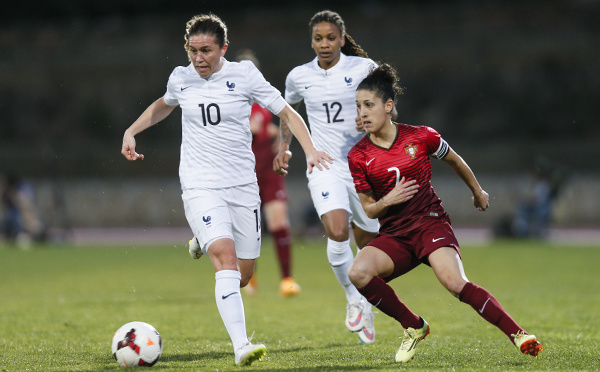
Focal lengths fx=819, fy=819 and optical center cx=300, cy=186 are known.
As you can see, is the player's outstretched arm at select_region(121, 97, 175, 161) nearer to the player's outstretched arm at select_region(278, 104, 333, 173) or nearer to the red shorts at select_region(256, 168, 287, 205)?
the player's outstretched arm at select_region(278, 104, 333, 173)

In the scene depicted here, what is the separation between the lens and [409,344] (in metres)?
5.06

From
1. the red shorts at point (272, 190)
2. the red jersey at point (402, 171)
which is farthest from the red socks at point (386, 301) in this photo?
the red shorts at point (272, 190)

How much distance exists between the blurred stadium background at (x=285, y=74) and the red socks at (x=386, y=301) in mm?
20520

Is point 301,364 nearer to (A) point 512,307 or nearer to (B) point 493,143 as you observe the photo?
(A) point 512,307

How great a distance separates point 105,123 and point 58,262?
60.1 ft

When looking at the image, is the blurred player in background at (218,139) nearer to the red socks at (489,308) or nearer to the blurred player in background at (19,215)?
the red socks at (489,308)

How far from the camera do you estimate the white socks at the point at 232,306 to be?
4.85 metres

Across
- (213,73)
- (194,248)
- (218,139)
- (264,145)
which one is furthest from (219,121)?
(264,145)

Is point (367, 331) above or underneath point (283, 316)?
above

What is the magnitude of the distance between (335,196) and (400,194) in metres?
1.26

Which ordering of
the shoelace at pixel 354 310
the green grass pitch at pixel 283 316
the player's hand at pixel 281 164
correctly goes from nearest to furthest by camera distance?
the green grass pitch at pixel 283 316
the player's hand at pixel 281 164
the shoelace at pixel 354 310

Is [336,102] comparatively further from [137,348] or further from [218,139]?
[137,348]

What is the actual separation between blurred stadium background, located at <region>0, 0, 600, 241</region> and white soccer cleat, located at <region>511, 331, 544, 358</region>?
21.0 metres

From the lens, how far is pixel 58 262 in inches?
606
